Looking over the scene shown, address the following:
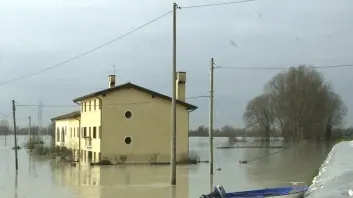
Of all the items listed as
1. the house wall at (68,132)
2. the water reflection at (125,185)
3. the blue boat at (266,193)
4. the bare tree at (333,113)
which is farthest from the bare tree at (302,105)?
the blue boat at (266,193)

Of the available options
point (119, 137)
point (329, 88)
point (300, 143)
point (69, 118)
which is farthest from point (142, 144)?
point (329, 88)

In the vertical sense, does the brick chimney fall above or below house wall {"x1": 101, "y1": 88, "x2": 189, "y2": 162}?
above

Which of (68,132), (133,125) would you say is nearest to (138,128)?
(133,125)

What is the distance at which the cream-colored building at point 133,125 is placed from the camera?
148 ft

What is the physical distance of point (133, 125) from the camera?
45.8 metres

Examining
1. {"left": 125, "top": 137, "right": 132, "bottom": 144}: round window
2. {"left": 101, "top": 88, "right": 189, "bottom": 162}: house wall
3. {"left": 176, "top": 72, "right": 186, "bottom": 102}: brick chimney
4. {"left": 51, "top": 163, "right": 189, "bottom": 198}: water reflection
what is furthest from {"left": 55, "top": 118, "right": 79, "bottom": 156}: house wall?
{"left": 51, "top": 163, "right": 189, "bottom": 198}: water reflection

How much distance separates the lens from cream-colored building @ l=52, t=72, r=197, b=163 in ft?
148

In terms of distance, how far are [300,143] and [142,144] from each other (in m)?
45.0

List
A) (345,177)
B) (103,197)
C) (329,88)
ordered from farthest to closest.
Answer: (329,88), (103,197), (345,177)

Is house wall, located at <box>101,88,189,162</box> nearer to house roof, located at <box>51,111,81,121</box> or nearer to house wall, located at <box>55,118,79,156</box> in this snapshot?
house wall, located at <box>55,118,79,156</box>

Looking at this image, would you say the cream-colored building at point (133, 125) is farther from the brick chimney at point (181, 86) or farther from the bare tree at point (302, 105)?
the bare tree at point (302, 105)

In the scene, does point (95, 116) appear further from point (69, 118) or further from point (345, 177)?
point (345, 177)

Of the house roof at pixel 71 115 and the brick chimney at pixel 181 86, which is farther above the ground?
the brick chimney at pixel 181 86

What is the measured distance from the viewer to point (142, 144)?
45562 mm
